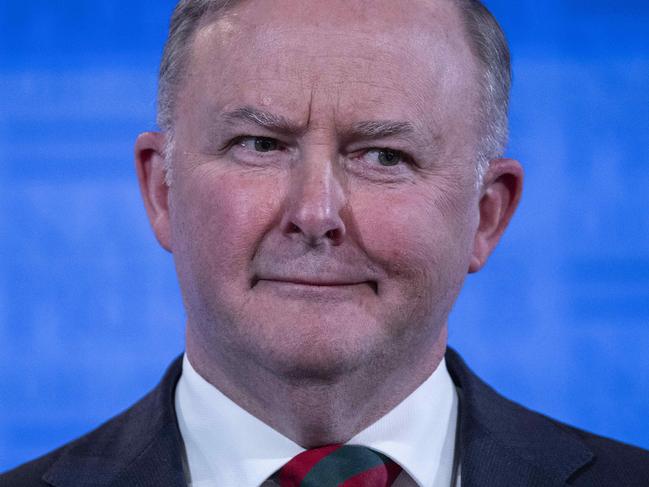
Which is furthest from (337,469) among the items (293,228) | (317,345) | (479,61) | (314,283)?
(479,61)

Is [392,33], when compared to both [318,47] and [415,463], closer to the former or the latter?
[318,47]

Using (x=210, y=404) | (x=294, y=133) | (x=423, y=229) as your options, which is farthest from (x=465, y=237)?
(x=210, y=404)

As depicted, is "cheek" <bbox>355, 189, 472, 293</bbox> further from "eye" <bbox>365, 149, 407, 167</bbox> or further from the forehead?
the forehead

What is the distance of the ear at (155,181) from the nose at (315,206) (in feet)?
1.43

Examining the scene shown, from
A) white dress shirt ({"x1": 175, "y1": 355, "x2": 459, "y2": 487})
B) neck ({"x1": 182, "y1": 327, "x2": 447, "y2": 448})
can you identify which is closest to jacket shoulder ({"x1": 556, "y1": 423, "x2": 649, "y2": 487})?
white dress shirt ({"x1": 175, "y1": 355, "x2": 459, "y2": 487})

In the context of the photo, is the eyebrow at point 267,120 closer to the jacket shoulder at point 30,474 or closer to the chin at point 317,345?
the chin at point 317,345

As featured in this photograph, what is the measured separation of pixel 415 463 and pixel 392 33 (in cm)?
89

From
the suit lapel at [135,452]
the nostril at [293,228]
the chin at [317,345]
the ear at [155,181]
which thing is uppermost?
the ear at [155,181]

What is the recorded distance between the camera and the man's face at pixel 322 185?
2049 millimetres

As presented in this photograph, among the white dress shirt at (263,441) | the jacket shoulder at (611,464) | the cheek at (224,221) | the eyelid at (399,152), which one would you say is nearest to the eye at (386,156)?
the eyelid at (399,152)

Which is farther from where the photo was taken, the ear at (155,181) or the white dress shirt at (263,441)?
the ear at (155,181)

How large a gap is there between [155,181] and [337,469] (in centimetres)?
77

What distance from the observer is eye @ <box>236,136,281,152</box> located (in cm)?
213

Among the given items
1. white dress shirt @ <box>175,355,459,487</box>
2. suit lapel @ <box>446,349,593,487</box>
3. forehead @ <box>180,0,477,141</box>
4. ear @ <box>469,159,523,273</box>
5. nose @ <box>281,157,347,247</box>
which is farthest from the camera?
ear @ <box>469,159,523,273</box>
